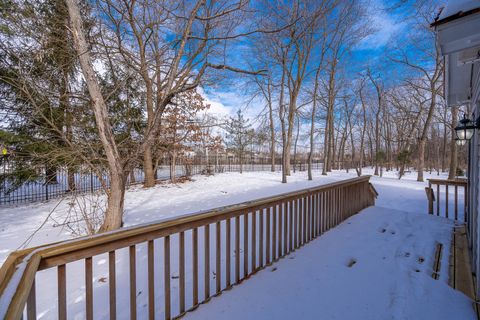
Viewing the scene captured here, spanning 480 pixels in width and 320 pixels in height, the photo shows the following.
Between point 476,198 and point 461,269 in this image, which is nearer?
point 461,269

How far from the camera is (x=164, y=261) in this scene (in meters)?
1.91

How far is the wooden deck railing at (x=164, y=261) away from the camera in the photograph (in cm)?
113

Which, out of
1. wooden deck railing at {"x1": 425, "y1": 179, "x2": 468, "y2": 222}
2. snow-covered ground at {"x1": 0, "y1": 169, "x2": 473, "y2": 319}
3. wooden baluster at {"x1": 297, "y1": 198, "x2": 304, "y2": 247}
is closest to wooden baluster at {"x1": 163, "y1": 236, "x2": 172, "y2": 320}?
snow-covered ground at {"x1": 0, "y1": 169, "x2": 473, "y2": 319}

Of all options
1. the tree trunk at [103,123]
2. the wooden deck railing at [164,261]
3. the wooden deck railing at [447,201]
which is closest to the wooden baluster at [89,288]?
the wooden deck railing at [164,261]

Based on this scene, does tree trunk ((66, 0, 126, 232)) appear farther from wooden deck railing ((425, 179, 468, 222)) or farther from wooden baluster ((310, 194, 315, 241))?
wooden deck railing ((425, 179, 468, 222))

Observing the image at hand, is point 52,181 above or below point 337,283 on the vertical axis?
above

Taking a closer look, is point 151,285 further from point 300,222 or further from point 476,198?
point 476,198

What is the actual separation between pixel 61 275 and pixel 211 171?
15.9m

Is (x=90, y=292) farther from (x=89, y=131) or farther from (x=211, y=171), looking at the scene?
(x=211, y=171)

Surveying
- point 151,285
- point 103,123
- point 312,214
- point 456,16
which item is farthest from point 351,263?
point 103,123

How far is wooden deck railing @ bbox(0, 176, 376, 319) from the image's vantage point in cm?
113

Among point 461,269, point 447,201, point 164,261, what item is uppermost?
point 164,261

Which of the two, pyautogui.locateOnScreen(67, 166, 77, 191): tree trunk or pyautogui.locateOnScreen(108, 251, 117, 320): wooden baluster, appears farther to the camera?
pyautogui.locateOnScreen(67, 166, 77, 191): tree trunk

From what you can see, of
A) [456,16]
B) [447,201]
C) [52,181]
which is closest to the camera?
[456,16]
